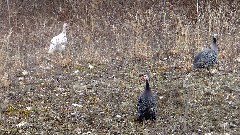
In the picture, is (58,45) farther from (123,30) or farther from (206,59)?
(206,59)

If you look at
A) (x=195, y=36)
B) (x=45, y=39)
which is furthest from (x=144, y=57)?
(x=45, y=39)

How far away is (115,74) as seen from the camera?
396 inches

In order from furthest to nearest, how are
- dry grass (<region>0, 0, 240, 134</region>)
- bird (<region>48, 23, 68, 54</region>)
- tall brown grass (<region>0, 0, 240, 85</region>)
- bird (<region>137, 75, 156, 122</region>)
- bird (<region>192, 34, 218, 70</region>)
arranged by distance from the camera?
bird (<region>48, 23, 68, 54</region>), tall brown grass (<region>0, 0, 240, 85</region>), bird (<region>192, 34, 218, 70</region>), dry grass (<region>0, 0, 240, 134</region>), bird (<region>137, 75, 156, 122</region>)

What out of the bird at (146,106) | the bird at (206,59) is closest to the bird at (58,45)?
the bird at (206,59)

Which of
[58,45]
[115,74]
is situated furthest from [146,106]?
[58,45]

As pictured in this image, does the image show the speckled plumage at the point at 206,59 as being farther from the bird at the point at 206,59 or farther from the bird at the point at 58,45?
the bird at the point at 58,45

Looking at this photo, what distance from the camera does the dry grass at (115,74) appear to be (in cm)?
734

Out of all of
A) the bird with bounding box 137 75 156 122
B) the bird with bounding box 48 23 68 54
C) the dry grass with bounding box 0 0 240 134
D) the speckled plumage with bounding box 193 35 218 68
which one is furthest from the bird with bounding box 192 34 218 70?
the bird with bounding box 48 23 68 54

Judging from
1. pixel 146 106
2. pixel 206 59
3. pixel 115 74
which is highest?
pixel 206 59

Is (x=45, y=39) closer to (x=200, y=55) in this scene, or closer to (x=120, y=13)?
(x=120, y=13)

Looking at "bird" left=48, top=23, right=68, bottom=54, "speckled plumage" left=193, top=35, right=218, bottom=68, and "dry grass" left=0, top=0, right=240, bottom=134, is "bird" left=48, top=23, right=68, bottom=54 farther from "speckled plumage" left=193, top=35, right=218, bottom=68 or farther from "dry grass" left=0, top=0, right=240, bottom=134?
"speckled plumage" left=193, top=35, right=218, bottom=68

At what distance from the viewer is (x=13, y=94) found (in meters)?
8.95

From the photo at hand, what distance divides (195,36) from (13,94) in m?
4.51

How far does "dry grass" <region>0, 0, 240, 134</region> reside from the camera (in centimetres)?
734
